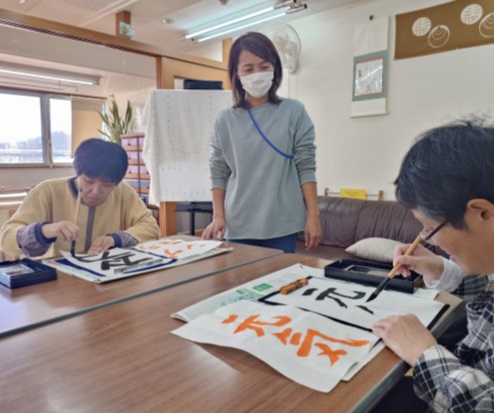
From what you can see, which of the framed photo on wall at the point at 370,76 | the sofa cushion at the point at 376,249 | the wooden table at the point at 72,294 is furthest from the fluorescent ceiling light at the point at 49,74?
the wooden table at the point at 72,294

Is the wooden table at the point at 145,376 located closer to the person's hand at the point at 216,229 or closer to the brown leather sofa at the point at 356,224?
the person's hand at the point at 216,229

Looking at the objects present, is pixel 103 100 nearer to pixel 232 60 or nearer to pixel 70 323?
pixel 232 60

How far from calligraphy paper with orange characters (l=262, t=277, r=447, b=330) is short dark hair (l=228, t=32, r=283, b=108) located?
31.0 inches

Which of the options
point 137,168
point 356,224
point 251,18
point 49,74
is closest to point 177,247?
point 356,224

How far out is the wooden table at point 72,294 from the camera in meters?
0.74

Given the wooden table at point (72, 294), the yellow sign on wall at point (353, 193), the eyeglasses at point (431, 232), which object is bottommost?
the wooden table at point (72, 294)

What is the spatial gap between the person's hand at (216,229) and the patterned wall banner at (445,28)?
221 centimetres

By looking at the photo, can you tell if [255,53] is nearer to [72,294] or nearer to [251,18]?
[72,294]

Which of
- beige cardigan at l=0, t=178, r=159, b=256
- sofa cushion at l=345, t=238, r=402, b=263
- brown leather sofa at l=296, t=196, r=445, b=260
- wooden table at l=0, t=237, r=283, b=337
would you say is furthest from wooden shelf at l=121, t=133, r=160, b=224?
wooden table at l=0, t=237, r=283, b=337

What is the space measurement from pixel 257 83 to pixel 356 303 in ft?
2.91

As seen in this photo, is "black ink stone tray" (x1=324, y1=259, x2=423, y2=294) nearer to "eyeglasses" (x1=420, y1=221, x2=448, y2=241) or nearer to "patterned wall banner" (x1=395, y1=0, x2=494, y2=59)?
"eyeglasses" (x1=420, y1=221, x2=448, y2=241)

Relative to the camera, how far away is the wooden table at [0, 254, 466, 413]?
47 cm

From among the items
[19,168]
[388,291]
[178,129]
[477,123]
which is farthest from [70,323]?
[19,168]

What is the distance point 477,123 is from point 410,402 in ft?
1.80
